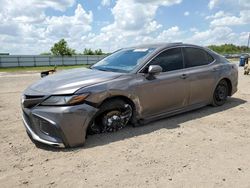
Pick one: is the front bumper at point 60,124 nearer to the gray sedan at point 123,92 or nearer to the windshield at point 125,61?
the gray sedan at point 123,92

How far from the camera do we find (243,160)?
3.84m

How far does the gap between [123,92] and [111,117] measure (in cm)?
46

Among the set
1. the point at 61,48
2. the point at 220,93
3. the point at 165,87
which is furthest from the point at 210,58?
the point at 61,48

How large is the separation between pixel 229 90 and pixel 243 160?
353 cm

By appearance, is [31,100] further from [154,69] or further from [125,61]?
[154,69]

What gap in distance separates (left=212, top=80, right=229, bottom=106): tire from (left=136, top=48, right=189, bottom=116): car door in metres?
1.28

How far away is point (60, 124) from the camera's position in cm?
407

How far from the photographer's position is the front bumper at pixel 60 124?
4.09 meters

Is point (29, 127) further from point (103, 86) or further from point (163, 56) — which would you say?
point (163, 56)

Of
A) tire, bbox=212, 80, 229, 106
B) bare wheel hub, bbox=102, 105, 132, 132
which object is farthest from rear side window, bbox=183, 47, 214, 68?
bare wheel hub, bbox=102, 105, 132, 132

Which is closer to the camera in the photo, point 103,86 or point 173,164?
point 173,164

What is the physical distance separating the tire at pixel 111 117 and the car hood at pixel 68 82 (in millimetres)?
431

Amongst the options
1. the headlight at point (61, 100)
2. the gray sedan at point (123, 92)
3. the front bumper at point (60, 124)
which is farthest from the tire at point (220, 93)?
the headlight at point (61, 100)

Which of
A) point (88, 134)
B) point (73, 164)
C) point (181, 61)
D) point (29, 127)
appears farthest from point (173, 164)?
point (181, 61)
